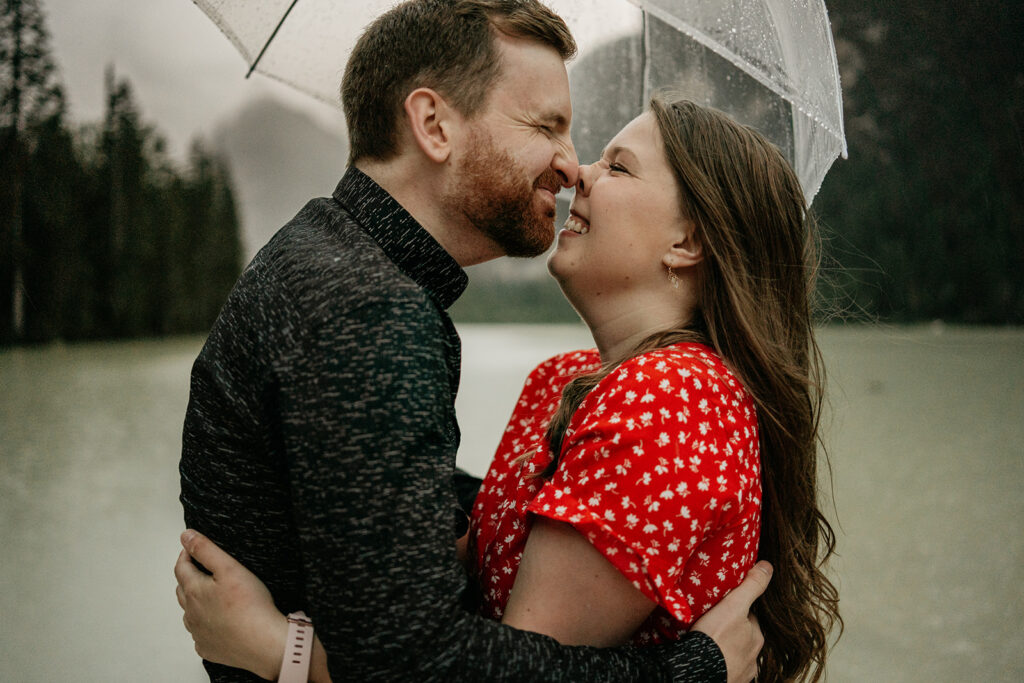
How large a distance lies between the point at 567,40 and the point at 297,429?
81 centimetres

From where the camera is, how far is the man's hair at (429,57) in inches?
43.8

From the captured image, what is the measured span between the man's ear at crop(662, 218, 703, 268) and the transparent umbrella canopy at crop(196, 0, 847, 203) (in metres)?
0.27

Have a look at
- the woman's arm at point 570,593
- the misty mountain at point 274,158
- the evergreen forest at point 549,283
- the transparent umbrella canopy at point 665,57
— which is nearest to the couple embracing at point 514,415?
the woman's arm at point 570,593

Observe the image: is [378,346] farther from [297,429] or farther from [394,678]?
[394,678]

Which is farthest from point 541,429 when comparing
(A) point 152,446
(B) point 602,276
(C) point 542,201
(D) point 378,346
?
(A) point 152,446

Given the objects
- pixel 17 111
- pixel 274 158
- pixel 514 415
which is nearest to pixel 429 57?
pixel 514 415

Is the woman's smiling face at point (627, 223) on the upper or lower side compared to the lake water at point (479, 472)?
upper

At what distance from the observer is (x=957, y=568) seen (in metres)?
2.50

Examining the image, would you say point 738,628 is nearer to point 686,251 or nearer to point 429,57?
point 686,251

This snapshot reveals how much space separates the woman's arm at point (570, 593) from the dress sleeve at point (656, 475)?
3cm

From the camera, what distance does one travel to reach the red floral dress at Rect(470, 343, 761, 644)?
2.73 feet

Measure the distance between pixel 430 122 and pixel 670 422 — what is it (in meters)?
0.57

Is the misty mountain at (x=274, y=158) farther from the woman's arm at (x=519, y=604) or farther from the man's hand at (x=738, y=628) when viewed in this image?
the man's hand at (x=738, y=628)

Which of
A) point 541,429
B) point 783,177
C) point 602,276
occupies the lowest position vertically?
point 541,429
